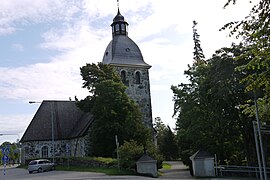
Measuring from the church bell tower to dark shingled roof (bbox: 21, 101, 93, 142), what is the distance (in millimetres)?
7296

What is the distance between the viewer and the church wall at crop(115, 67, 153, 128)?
164ft

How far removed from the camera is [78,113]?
53.4m

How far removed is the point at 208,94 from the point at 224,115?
6.66 feet

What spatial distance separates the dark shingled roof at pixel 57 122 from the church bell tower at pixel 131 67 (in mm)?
7296

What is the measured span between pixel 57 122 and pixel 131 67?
13.4 meters

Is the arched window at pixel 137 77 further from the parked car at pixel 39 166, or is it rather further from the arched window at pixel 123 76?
the parked car at pixel 39 166

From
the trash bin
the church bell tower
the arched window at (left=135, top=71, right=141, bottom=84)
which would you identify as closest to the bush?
the trash bin

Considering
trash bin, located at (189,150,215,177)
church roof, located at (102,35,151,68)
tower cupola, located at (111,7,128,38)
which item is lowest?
trash bin, located at (189,150,215,177)

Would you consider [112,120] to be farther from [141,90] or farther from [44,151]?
[44,151]

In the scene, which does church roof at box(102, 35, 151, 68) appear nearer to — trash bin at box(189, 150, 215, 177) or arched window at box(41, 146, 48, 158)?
arched window at box(41, 146, 48, 158)

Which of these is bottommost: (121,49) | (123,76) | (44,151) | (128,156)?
(128,156)

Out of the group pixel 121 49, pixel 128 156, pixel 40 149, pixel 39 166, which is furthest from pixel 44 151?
pixel 128 156

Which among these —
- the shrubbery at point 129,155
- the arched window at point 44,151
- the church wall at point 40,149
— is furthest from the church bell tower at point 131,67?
the shrubbery at point 129,155

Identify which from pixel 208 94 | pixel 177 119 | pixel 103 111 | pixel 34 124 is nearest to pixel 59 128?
pixel 34 124
